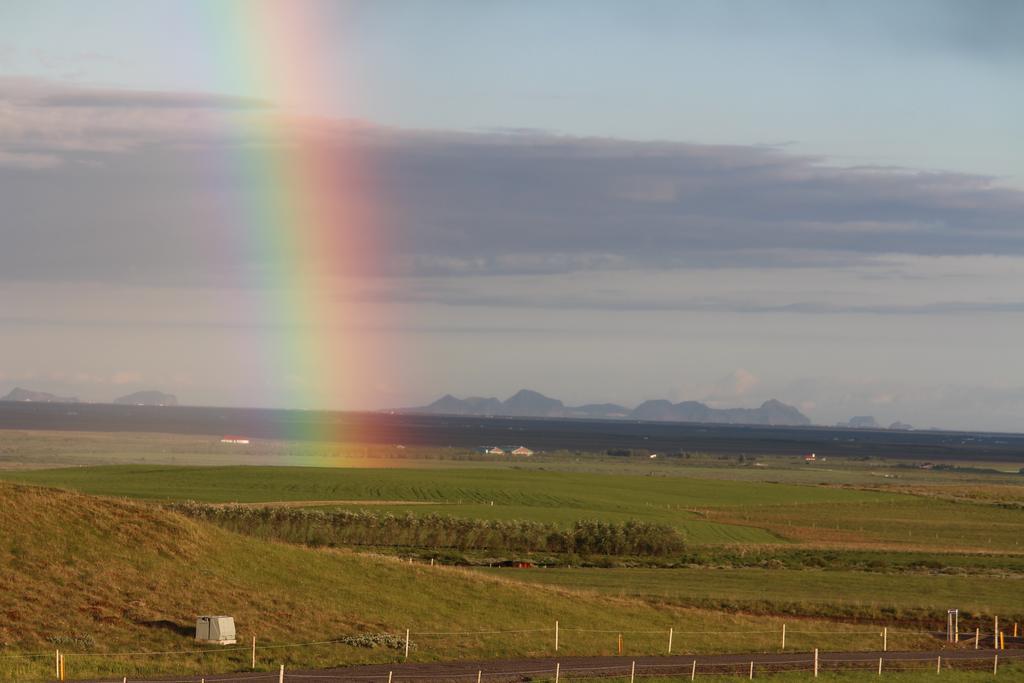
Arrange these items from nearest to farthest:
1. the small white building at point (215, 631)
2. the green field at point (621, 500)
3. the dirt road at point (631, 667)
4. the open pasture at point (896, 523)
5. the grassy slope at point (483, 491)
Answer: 1. the dirt road at point (631, 667)
2. the small white building at point (215, 631)
3. the open pasture at point (896, 523)
4. the green field at point (621, 500)
5. the grassy slope at point (483, 491)

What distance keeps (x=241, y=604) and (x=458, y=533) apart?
36617 millimetres

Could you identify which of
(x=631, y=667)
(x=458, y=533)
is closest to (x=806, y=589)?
(x=458, y=533)

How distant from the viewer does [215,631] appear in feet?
128

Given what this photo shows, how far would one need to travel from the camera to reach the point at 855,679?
3834 cm

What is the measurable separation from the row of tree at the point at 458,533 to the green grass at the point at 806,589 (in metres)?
8.32

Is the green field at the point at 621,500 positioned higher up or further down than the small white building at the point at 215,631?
further down

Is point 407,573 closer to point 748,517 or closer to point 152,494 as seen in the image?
point 152,494

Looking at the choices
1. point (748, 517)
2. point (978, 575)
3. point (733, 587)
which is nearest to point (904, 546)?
point (978, 575)

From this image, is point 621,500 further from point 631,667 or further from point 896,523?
point 631,667

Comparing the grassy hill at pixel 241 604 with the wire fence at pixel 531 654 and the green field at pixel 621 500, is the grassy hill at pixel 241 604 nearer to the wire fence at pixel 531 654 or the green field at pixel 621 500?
the wire fence at pixel 531 654

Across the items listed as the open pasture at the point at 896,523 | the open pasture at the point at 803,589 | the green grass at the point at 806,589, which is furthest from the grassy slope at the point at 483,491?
the green grass at the point at 806,589

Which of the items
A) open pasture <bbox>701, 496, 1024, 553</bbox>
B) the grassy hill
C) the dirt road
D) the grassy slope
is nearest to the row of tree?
the grassy slope

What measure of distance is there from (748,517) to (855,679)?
7254 centimetres

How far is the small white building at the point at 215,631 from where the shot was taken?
128 ft
